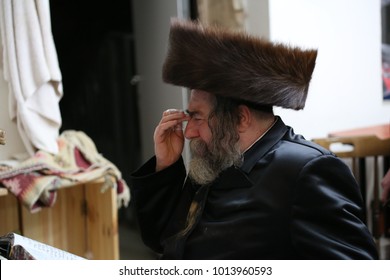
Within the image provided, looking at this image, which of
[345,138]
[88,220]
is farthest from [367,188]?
[88,220]

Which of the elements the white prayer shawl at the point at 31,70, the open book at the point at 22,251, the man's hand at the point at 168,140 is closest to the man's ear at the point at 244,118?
the man's hand at the point at 168,140

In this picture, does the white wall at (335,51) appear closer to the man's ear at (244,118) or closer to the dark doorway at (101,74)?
the man's ear at (244,118)

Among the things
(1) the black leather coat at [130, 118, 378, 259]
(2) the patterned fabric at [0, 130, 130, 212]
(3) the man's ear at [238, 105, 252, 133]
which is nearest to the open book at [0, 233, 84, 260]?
(1) the black leather coat at [130, 118, 378, 259]

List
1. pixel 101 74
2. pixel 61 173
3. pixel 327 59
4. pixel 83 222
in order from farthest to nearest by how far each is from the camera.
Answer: pixel 101 74 → pixel 83 222 → pixel 61 173 → pixel 327 59

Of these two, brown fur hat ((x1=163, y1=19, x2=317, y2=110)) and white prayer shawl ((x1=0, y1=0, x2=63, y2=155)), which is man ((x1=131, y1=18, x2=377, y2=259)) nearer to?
brown fur hat ((x1=163, y1=19, x2=317, y2=110))

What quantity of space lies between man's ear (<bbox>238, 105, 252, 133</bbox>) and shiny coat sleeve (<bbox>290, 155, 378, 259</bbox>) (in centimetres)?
17

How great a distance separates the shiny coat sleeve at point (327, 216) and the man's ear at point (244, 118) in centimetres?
17

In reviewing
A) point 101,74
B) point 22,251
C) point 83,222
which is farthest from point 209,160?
point 101,74

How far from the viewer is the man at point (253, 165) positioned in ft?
2.27

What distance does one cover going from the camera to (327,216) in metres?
0.68

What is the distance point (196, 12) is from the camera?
1.22 m

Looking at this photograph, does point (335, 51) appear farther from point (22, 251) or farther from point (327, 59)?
point (22, 251)

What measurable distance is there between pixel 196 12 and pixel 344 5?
1.58 feet

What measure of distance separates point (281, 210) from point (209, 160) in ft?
0.68
